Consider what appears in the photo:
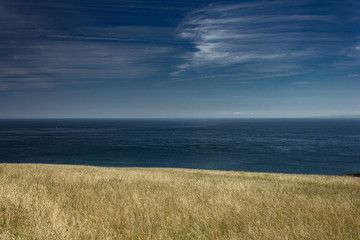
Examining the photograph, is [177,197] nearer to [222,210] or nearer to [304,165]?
[222,210]

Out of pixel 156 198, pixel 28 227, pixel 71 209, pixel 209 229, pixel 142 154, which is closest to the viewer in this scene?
pixel 28 227

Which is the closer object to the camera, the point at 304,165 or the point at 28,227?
the point at 28,227

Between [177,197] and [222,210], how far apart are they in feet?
6.12

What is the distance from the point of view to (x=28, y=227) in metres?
4.44

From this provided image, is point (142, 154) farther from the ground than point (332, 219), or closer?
closer

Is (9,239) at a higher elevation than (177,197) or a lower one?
higher

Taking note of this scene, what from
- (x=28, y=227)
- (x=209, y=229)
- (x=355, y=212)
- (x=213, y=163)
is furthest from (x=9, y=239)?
(x=213, y=163)

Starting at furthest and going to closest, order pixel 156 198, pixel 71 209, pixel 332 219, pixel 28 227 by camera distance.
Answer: pixel 156 198
pixel 71 209
pixel 332 219
pixel 28 227

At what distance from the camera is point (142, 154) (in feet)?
251

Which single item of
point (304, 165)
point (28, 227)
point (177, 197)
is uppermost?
point (28, 227)

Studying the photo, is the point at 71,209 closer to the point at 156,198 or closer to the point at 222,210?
the point at 156,198

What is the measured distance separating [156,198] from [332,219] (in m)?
4.93

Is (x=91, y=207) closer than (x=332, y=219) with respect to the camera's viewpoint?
No

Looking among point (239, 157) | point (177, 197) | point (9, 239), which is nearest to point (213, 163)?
point (239, 157)
